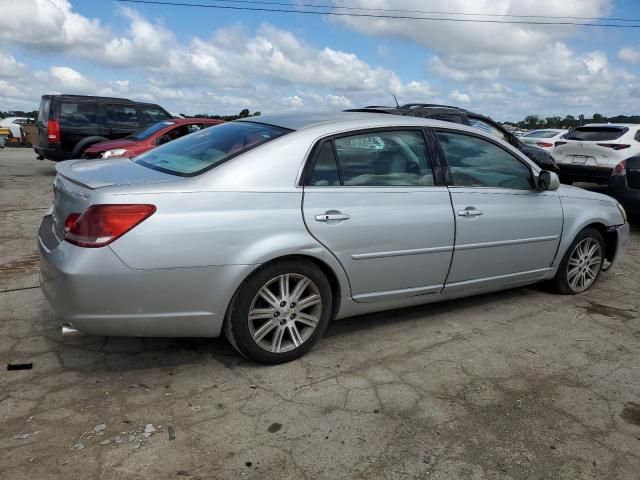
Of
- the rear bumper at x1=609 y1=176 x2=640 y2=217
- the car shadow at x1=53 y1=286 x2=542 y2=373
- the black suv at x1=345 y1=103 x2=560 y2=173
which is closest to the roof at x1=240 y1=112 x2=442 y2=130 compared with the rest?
the car shadow at x1=53 y1=286 x2=542 y2=373

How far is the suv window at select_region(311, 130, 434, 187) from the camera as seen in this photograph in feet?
11.0

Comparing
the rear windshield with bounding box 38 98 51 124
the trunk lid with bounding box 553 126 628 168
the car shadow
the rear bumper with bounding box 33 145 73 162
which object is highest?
the trunk lid with bounding box 553 126 628 168

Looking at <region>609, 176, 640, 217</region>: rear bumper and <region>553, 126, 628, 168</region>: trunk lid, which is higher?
<region>553, 126, 628, 168</region>: trunk lid

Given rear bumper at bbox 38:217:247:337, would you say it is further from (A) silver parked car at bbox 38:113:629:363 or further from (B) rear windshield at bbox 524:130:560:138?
(B) rear windshield at bbox 524:130:560:138

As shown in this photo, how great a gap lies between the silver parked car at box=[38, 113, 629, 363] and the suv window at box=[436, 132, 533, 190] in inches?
0.4

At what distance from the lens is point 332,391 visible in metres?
3.01

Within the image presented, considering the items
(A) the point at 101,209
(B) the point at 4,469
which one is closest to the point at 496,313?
(A) the point at 101,209

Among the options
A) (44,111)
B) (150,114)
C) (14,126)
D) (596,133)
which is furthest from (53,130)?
(14,126)

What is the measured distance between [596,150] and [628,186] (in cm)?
334

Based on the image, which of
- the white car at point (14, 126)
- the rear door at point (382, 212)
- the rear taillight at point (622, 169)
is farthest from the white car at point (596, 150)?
the white car at point (14, 126)

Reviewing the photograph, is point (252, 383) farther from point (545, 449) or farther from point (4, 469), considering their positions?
point (545, 449)

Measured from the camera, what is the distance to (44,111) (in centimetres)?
1174

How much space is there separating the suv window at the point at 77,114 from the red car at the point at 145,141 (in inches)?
92.2

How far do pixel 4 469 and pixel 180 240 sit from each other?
1254mm
